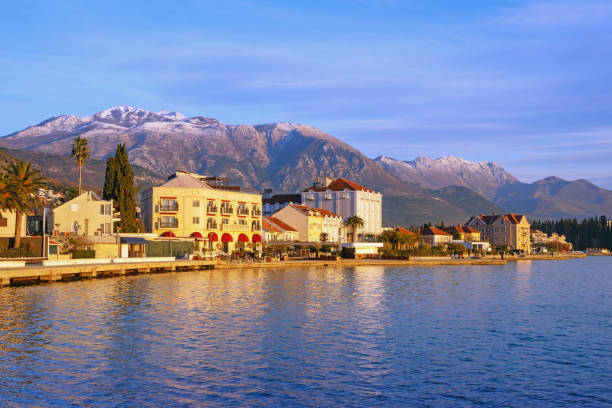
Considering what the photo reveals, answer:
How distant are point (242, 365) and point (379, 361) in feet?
22.0

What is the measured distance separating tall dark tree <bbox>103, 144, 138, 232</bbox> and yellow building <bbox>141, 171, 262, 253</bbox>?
34.1 ft

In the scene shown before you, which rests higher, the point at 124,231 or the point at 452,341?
the point at 124,231

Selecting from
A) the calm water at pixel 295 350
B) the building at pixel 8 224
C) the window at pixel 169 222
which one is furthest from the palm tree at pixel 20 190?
the window at pixel 169 222

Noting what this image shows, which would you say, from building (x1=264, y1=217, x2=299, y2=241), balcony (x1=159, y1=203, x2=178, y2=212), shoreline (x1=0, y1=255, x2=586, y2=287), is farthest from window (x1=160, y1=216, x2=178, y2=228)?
building (x1=264, y1=217, x2=299, y2=241)

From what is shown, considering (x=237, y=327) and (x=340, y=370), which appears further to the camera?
(x=237, y=327)

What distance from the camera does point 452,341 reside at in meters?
37.3

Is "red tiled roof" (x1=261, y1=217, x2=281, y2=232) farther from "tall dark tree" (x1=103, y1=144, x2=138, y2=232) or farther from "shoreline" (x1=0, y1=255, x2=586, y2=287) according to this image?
"tall dark tree" (x1=103, y1=144, x2=138, y2=232)

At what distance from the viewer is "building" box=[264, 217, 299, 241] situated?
153750 millimetres

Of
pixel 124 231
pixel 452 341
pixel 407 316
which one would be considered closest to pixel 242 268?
pixel 124 231

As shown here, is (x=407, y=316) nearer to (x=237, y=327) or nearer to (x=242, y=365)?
(x=237, y=327)

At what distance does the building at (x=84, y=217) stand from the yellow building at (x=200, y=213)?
18.5 meters

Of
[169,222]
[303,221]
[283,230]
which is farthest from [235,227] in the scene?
[303,221]

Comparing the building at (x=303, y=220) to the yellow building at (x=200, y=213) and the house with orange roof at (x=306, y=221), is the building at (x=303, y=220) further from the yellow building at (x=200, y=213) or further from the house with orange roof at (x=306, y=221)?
the yellow building at (x=200, y=213)

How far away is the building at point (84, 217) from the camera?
99438 mm
